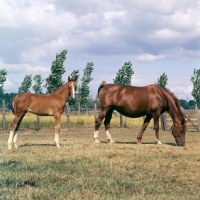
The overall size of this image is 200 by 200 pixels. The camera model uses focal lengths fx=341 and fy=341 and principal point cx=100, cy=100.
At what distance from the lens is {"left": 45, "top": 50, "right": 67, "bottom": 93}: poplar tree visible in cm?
3859

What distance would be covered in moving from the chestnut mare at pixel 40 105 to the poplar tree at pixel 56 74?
1068 inches

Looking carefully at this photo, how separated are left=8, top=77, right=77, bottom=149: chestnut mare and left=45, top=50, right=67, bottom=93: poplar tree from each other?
27.1 m

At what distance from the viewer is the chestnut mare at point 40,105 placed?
35.6 ft

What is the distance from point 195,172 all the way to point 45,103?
5.73 metres

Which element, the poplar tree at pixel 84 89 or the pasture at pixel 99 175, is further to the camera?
the poplar tree at pixel 84 89

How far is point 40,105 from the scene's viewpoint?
11141mm

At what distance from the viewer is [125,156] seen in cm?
880

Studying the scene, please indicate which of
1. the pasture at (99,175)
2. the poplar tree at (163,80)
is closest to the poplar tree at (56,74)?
the poplar tree at (163,80)

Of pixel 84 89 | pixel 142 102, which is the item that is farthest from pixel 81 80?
pixel 142 102

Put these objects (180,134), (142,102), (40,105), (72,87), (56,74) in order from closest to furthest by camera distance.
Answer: (40,105), (72,87), (180,134), (142,102), (56,74)

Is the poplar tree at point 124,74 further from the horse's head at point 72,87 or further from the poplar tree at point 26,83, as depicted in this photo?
the horse's head at point 72,87

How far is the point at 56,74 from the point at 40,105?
2823 centimetres

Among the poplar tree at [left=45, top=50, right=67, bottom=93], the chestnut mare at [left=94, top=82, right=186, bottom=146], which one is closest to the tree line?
the poplar tree at [left=45, top=50, right=67, bottom=93]

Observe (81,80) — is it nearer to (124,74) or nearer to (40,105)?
(124,74)
